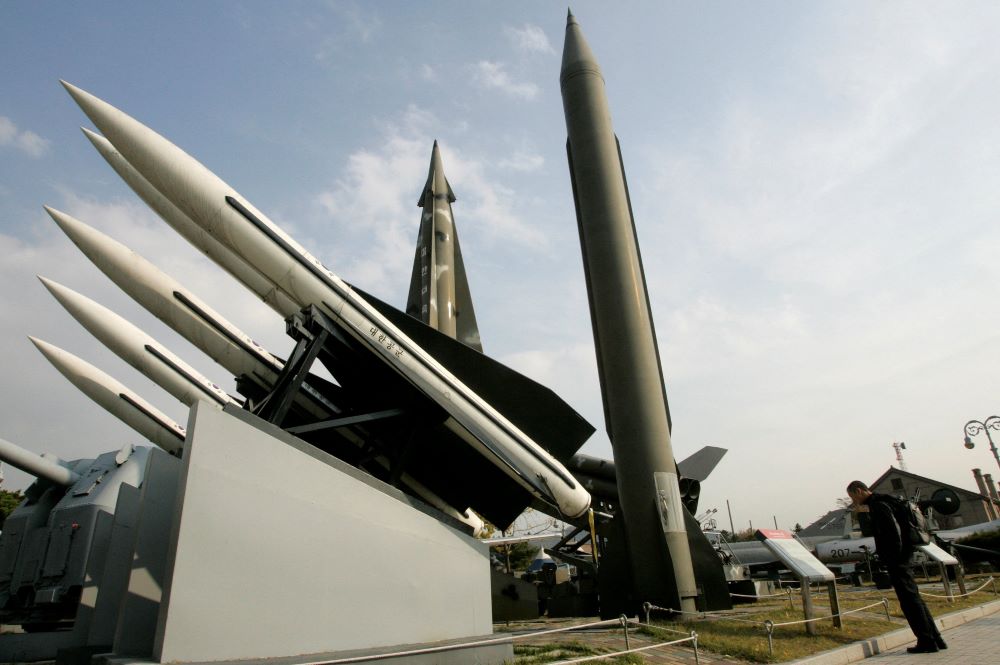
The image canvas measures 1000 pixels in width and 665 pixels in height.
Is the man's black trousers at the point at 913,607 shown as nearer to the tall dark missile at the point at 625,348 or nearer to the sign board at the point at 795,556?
the sign board at the point at 795,556

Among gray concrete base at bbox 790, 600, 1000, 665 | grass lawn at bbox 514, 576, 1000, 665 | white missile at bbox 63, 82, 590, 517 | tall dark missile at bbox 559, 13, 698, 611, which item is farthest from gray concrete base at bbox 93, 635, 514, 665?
tall dark missile at bbox 559, 13, 698, 611

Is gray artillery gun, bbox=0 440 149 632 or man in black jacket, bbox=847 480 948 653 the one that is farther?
gray artillery gun, bbox=0 440 149 632

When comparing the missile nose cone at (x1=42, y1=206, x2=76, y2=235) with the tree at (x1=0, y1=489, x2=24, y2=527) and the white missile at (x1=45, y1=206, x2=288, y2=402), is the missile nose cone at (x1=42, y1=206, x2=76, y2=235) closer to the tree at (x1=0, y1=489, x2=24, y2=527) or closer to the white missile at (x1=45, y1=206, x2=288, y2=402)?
the white missile at (x1=45, y1=206, x2=288, y2=402)

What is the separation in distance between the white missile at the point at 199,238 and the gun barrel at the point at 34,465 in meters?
5.98

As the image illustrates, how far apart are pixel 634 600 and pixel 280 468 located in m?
5.41

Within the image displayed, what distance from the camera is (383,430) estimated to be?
8422 millimetres

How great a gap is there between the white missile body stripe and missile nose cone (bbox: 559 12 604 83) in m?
7.25

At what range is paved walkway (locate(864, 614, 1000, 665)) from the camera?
15.9ft

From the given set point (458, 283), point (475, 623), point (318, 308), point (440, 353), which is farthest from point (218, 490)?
point (458, 283)

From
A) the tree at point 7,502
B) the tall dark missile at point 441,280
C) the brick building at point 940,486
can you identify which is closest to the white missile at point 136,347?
the tall dark missile at point 441,280

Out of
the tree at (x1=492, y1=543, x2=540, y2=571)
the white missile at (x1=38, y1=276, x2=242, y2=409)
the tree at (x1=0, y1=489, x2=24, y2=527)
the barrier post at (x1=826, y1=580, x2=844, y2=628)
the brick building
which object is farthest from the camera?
the tree at (x1=492, y1=543, x2=540, y2=571)

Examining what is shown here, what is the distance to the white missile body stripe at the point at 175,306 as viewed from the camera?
26.6 ft

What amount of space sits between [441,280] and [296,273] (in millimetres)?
Answer: 6244

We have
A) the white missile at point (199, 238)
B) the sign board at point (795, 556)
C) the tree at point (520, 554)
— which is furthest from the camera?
the tree at point (520, 554)
